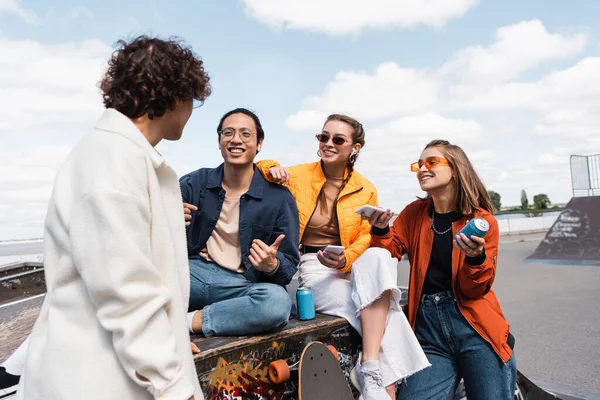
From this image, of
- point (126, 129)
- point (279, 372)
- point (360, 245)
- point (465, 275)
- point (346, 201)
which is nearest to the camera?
point (126, 129)

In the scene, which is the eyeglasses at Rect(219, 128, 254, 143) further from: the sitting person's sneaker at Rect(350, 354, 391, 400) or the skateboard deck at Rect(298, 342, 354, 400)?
the sitting person's sneaker at Rect(350, 354, 391, 400)

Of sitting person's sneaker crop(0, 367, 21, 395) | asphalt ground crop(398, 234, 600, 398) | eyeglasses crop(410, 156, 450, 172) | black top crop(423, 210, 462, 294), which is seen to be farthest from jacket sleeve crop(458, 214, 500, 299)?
sitting person's sneaker crop(0, 367, 21, 395)

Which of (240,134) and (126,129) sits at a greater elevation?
(240,134)

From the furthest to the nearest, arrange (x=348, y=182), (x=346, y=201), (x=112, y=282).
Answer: (x=348, y=182) → (x=346, y=201) → (x=112, y=282)

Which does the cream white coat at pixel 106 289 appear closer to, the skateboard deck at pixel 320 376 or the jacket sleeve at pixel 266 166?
the skateboard deck at pixel 320 376

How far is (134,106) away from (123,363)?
2.45 feet

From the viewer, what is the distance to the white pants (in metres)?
2.86

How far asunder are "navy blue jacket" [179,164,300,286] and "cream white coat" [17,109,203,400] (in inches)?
55.0

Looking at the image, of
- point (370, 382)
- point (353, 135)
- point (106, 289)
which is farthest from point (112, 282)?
point (353, 135)

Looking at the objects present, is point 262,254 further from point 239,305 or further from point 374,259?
point 374,259

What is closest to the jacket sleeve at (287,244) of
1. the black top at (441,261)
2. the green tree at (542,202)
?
the black top at (441,261)

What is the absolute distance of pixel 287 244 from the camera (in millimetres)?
2912

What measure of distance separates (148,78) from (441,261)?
2.19 m

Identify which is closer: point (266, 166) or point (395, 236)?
point (266, 166)
